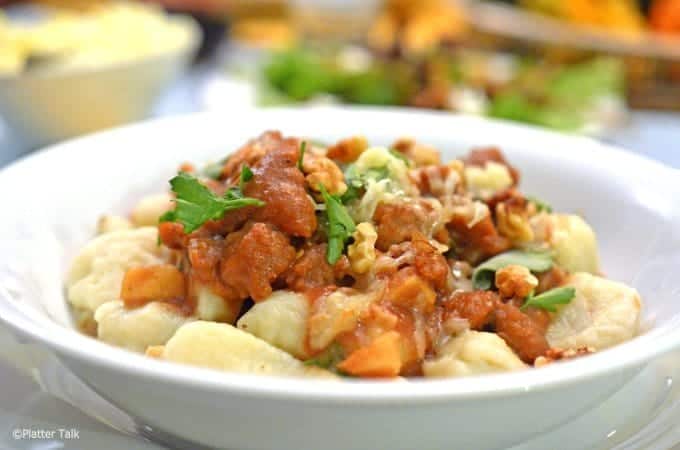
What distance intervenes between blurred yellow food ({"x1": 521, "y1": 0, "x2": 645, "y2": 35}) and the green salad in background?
0.64 metres

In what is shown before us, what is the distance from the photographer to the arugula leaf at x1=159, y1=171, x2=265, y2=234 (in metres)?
1.39

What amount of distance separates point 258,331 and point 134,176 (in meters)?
0.70

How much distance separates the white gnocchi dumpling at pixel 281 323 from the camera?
1.29m

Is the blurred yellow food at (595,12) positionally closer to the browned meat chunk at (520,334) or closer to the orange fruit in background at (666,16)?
the orange fruit in background at (666,16)

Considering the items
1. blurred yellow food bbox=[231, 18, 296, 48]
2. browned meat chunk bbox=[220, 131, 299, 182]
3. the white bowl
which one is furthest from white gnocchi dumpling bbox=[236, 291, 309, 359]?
blurred yellow food bbox=[231, 18, 296, 48]

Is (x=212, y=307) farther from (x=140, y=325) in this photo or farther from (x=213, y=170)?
→ (x=213, y=170)

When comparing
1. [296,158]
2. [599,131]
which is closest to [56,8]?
[599,131]

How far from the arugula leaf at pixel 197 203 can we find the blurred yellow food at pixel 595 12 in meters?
3.41

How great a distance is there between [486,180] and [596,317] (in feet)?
1.31

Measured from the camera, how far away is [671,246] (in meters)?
1.53

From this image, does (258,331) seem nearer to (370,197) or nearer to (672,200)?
(370,197)

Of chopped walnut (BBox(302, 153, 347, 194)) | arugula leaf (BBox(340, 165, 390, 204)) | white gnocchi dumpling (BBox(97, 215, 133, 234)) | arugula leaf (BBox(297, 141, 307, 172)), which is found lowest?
white gnocchi dumpling (BBox(97, 215, 133, 234))

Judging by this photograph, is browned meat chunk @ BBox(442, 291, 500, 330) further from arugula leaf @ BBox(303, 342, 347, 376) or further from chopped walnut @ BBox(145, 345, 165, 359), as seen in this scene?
chopped walnut @ BBox(145, 345, 165, 359)

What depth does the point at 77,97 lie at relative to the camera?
8.88 feet
